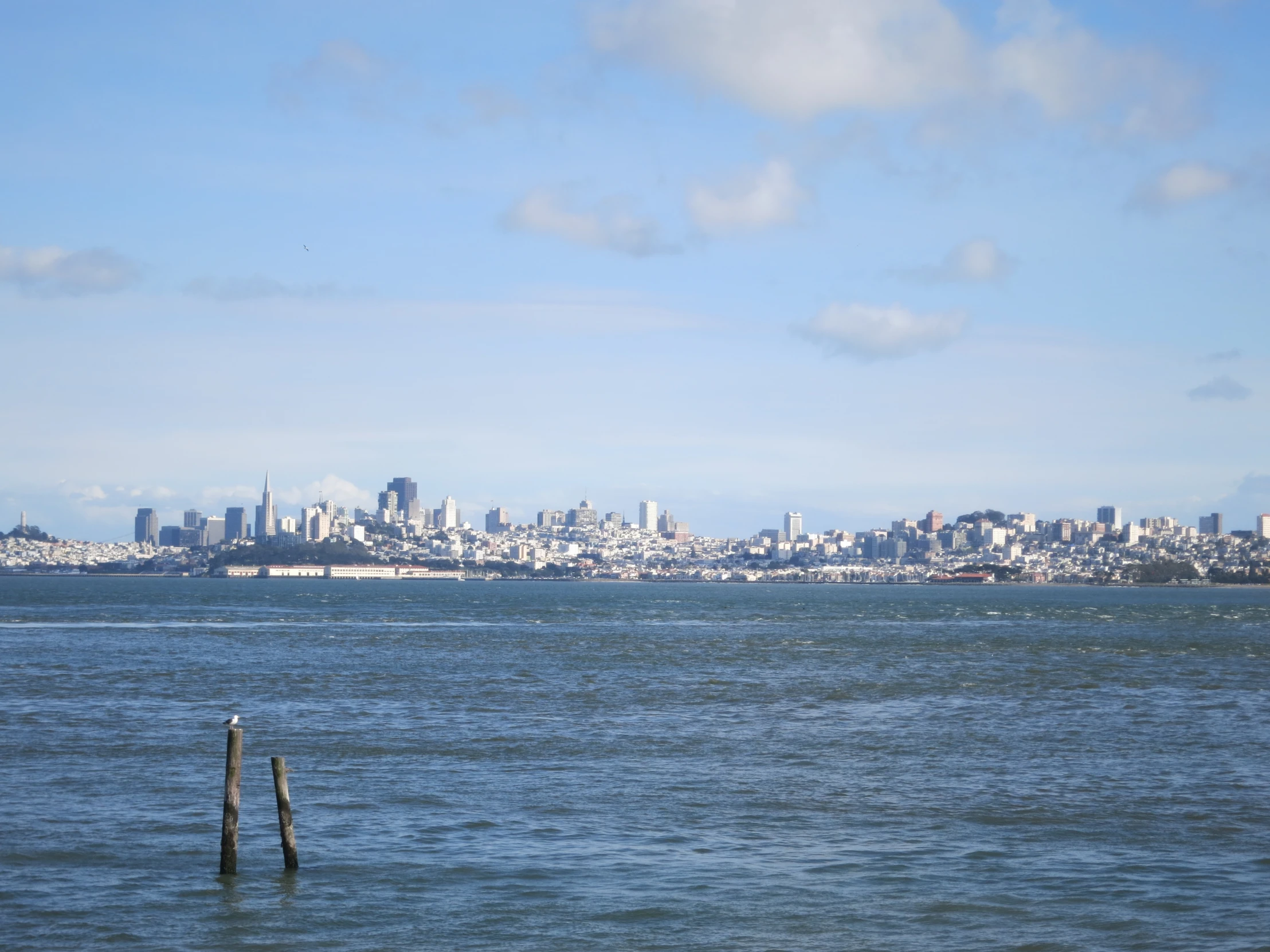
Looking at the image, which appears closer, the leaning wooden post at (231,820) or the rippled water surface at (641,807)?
the rippled water surface at (641,807)

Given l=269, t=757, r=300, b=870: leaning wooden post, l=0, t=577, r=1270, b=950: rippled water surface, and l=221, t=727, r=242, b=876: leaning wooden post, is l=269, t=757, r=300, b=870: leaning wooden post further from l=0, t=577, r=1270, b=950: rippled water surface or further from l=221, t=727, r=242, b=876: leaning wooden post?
l=221, t=727, r=242, b=876: leaning wooden post

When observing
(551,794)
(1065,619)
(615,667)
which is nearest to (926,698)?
(615,667)

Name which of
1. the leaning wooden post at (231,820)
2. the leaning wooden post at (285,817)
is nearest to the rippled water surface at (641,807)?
the leaning wooden post at (231,820)

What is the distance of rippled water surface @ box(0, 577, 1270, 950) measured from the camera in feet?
54.4

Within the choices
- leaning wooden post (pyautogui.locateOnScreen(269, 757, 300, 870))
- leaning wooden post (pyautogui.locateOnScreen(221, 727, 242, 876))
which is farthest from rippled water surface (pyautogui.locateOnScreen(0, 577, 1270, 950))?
leaning wooden post (pyautogui.locateOnScreen(269, 757, 300, 870))

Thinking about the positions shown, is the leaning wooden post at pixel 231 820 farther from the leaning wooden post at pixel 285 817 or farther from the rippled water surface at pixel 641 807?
the leaning wooden post at pixel 285 817

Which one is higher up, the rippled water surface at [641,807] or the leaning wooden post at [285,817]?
the leaning wooden post at [285,817]

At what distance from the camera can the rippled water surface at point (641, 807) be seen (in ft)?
54.4

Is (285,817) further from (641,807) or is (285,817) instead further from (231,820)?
(641,807)

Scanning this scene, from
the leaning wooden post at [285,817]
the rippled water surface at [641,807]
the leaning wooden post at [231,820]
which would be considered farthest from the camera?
the leaning wooden post at [285,817]

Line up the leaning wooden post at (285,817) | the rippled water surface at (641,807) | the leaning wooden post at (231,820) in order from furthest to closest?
the leaning wooden post at (285,817) → the leaning wooden post at (231,820) → the rippled water surface at (641,807)

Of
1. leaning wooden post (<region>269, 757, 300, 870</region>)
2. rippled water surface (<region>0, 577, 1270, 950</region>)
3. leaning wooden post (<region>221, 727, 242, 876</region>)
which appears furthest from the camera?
leaning wooden post (<region>269, 757, 300, 870</region>)

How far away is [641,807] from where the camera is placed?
23141 millimetres

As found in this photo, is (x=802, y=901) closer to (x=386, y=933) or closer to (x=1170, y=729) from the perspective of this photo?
(x=386, y=933)
